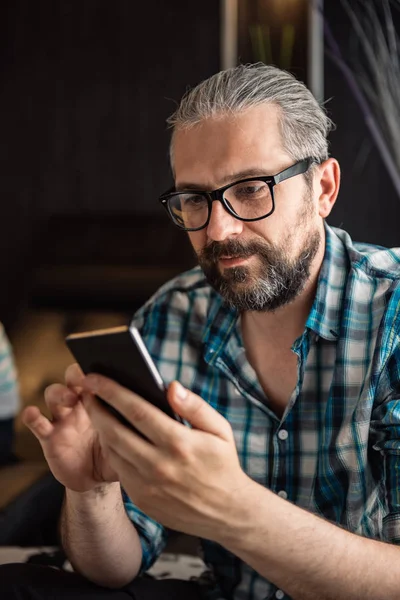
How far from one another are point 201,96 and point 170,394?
590 mm

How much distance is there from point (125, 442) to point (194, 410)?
10 centimetres

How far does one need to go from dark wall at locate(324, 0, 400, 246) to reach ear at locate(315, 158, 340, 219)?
3.38 ft

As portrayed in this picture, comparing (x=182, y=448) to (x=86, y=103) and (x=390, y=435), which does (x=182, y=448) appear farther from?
(x=86, y=103)

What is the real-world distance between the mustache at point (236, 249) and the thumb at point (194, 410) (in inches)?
14.2

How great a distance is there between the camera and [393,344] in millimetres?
1078

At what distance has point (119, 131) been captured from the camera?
8.45 ft

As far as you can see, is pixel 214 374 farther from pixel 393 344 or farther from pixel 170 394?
pixel 170 394

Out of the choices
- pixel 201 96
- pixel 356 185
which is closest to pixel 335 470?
pixel 201 96

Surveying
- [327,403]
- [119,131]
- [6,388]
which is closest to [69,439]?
[327,403]

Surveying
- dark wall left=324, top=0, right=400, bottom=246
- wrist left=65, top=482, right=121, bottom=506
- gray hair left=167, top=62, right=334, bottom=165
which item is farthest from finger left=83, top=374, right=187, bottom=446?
dark wall left=324, top=0, right=400, bottom=246

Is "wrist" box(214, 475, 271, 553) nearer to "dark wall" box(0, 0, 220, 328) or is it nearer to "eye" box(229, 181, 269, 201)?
"eye" box(229, 181, 269, 201)

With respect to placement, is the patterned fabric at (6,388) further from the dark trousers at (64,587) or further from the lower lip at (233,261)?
the lower lip at (233,261)

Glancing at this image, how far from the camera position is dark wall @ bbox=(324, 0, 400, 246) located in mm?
2246

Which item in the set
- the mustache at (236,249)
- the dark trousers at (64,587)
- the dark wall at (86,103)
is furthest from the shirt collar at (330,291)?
the dark wall at (86,103)
